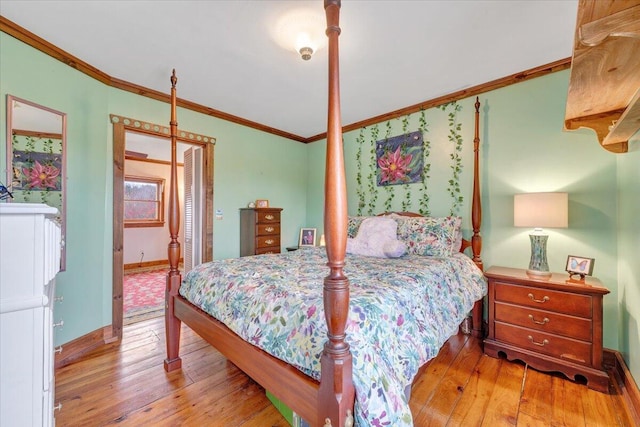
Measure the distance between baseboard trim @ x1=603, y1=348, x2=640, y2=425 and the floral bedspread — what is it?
3.06 feet

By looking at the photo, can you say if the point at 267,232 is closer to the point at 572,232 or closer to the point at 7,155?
the point at 7,155

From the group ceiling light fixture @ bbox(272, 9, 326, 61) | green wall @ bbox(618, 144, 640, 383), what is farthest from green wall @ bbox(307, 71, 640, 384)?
ceiling light fixture @ bbox(272, 9, 326, 61)

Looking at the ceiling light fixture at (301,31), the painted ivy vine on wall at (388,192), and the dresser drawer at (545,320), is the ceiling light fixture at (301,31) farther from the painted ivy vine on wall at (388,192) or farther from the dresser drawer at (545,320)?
the dresser drawer at (545,320)

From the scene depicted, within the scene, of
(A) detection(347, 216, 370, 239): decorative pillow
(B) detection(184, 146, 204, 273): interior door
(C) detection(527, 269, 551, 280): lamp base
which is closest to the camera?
(C) detection(527, 269, 551, 280): lamp base

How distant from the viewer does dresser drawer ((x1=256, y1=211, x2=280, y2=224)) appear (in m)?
3.56

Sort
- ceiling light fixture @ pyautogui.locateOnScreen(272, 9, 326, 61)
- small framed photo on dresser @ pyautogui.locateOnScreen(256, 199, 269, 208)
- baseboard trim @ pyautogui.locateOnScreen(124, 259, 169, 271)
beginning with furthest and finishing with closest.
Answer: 1. baseboard trim @ pyautogui.locateOnScreen(124, 259, 169, 271)
2. small framed photo on dresser @ pyautogui.locateOnScreen(256, 199, 269, 208)
3. ceiling light fixture @ pyautogui.locateOnScreen(272, 9, 326, 61)

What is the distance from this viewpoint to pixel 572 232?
225 centimetres

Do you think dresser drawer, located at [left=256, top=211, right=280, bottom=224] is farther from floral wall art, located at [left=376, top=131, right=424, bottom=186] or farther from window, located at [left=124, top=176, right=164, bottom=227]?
window, located at [left=124, top=176, right=164, bottom=227]

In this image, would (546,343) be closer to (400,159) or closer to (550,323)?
(550,323)

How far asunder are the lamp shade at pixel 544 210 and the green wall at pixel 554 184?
0.33m

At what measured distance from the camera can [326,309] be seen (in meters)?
0.93

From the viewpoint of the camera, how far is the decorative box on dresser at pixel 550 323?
6.01 feet

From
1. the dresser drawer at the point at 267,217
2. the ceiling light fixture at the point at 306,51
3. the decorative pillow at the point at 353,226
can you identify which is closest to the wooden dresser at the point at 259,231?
the dresser drawer at the point at 267,217

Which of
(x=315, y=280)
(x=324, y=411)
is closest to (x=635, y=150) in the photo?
(x=315, y=280)
